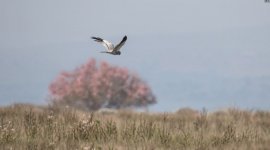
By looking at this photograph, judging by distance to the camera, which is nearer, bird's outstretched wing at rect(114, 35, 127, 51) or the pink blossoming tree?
bird's outstretched wing at rect(114, 35, 127, 51)

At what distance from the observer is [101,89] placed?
135 ft

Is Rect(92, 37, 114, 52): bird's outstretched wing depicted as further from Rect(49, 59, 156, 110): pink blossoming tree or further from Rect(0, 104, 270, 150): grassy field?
Rect(49, 59, 156, 110): pink blossoming tree

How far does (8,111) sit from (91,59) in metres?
31.8

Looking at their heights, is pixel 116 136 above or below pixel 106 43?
below

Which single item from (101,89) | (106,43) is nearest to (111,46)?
(106,43)

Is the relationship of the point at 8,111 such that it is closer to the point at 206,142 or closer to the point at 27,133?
the point at 27,133

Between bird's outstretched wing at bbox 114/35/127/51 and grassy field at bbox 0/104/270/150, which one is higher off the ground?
bird's outstretched wing at bbox 114/35/127/51

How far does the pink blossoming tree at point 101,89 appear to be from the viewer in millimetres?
41031

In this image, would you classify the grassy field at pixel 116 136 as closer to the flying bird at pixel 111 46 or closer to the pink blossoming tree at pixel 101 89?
the flying bird at pixel 111 46

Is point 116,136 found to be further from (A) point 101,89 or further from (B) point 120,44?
(A) point 101,89

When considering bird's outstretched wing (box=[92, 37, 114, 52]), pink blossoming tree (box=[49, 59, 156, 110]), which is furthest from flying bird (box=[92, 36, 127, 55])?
pink blossoming tree (box=[49, 59, 156, 110])

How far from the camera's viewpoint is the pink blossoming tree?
135 ft

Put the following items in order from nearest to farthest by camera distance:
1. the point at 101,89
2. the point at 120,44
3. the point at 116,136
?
the point at 120,44 < the point at 116,136 < the point at 101,89

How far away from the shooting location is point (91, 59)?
152 feet
